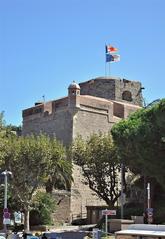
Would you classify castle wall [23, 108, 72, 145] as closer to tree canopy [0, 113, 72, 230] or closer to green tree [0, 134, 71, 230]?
tree canopy [0, 113, 72, 230]

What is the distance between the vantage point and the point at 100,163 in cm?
5834

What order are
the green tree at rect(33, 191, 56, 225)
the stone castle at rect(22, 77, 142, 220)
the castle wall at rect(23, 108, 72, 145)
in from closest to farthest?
the green tree at rect(33, 191, 56, 225) < the stone castle at rect(22, 77, 142, 220) < the castle wall at rect(23, 108, 72, 145)

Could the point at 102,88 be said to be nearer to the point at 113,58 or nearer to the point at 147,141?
the point at 113,58

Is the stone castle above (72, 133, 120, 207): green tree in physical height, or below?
above

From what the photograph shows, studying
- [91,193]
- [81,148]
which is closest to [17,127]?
[91,193]

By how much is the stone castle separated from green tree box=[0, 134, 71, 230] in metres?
14.2

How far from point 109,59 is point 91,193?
18.6 metres

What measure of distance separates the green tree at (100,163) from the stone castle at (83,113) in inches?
207

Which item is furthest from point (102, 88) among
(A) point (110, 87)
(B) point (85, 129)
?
(B) point (85, 129)

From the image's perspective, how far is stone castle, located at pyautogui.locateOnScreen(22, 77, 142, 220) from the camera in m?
66.2

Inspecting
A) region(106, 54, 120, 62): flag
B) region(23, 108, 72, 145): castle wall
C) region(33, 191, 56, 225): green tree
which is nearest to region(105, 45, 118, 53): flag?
region(106, 54, 120, 62): flag

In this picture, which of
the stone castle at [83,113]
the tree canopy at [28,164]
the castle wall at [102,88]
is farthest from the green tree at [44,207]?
the castle wall at [102,88]

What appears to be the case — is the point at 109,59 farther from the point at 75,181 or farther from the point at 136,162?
the point at 136,162

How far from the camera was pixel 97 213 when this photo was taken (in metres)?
60.7
